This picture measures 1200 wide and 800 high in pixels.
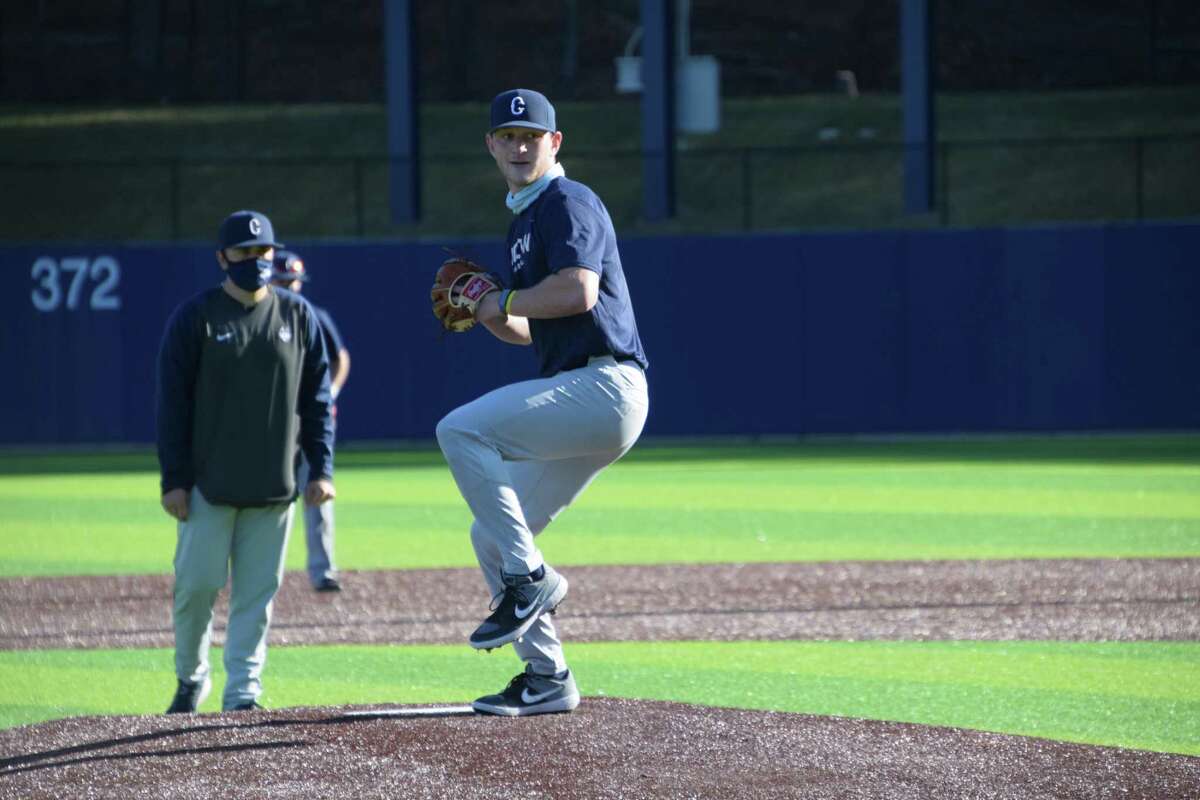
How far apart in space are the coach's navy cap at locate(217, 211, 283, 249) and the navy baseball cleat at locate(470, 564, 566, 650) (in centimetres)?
219

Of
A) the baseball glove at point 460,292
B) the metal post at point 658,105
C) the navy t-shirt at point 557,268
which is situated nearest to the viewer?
the navy t-shirt at point 557,268

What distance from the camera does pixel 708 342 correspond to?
24.1m

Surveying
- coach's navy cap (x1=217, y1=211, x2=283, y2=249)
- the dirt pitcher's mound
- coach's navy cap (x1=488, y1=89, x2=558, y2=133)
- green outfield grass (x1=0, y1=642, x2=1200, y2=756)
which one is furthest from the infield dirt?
coach's navy cap (x1=488, y1=89, x2=558, y2=133)

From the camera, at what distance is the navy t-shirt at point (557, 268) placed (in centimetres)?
624

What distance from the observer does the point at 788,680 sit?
8.66 meters

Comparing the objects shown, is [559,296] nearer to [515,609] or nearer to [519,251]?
[519,251]

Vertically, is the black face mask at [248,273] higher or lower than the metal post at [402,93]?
lower

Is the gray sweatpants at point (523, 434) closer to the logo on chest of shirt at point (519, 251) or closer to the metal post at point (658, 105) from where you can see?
the logo on chest of shirt at point (519, 251)

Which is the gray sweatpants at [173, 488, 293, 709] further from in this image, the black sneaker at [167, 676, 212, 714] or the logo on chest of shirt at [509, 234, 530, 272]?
the logo on chest of shirt at [509, 234, 530, 272]

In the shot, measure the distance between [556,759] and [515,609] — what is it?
1.78 ft

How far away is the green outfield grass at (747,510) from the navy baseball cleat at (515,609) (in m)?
6.44

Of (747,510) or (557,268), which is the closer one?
(557,268)

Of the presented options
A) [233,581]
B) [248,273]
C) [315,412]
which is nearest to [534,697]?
[233,581]

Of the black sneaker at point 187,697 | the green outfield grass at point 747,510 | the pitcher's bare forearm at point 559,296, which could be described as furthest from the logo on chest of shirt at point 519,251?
the green outfield grass at point 747,510
